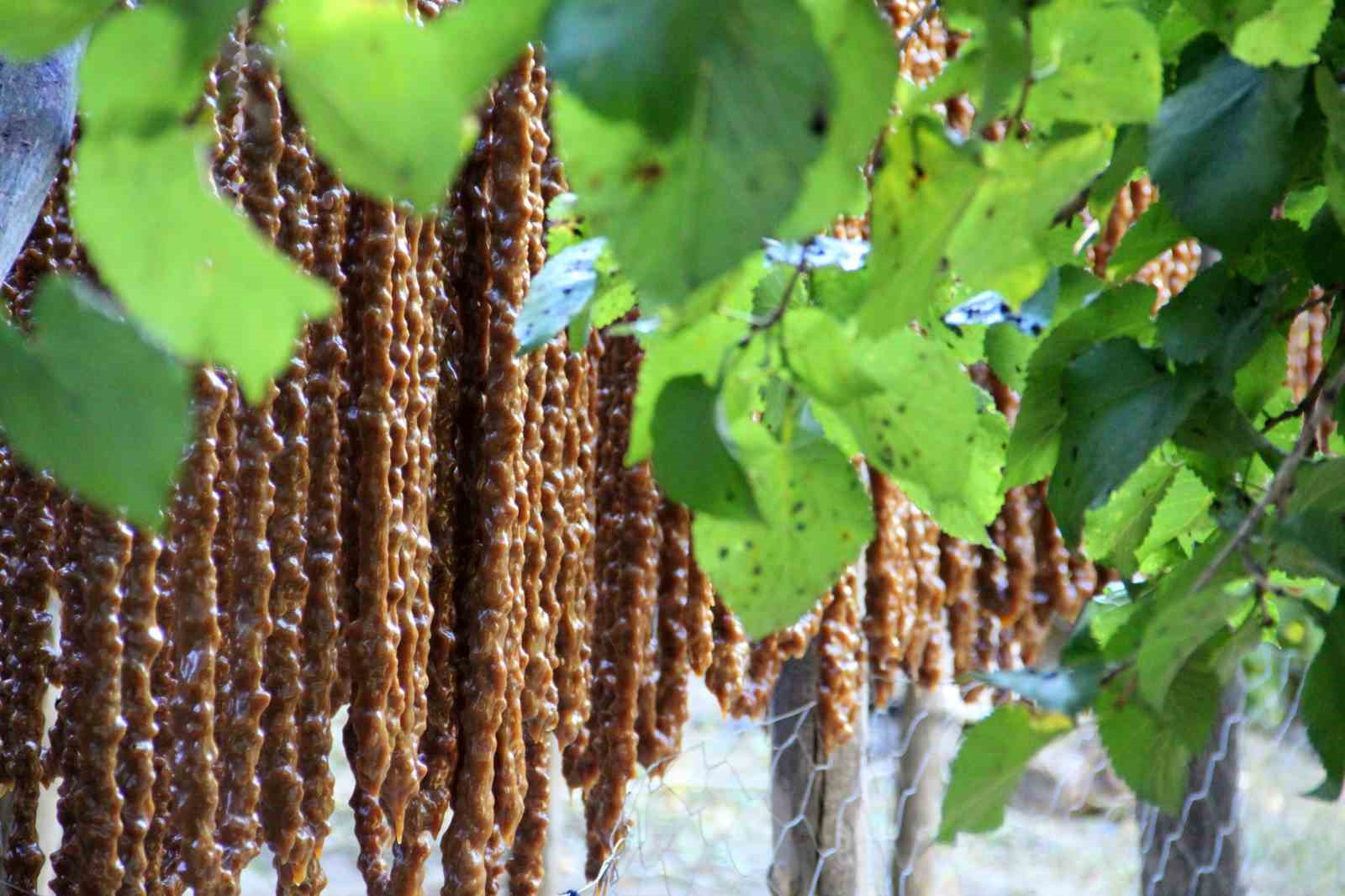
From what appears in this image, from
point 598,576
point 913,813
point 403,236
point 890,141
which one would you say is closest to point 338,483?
point 403,236

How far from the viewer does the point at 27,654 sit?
876mm

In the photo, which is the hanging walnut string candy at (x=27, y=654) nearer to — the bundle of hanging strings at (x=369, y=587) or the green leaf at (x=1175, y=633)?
the bundle of hanging strings at (x=369, y=587)

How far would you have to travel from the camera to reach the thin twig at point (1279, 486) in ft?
1.12

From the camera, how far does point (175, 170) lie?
0.19 meters

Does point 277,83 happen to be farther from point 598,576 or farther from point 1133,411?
point 1133,411

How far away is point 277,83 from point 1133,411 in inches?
26.7

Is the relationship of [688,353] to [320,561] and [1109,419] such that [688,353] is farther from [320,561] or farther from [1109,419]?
[320,561]

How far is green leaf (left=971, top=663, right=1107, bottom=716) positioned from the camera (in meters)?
0.30

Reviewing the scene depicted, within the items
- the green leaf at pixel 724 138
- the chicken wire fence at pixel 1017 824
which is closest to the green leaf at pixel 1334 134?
the green leaf at pixel 724 138

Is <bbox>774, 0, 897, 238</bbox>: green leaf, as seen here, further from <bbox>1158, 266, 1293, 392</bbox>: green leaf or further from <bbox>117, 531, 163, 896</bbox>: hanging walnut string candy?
<bbox>117, 531, 163, 896</bbox>: hanging walnut string candy

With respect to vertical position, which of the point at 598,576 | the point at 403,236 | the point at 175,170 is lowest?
the point at 175,170

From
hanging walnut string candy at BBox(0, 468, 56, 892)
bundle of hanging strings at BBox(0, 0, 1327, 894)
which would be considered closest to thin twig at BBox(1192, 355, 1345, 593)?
bundle of hanging strings at BBox(0, 0, 1327, 894)

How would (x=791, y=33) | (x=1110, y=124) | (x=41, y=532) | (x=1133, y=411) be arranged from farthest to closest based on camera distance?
(x=41, y=532) → (x=1133, y=411) → (x=1110, y=124) → (x=791, y=33)

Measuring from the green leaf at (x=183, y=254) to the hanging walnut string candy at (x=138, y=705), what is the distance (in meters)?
0.67
